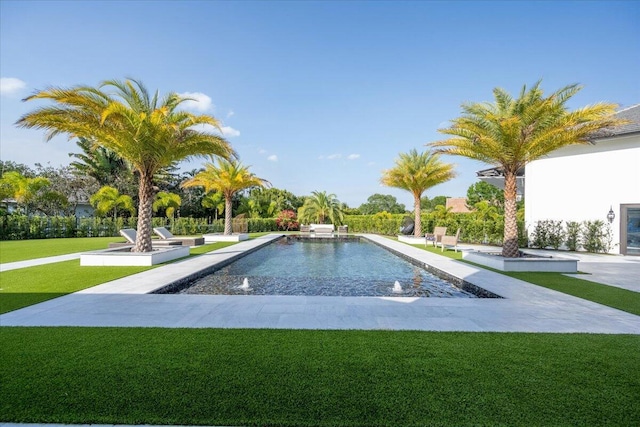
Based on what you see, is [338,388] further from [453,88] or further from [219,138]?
[453,88]

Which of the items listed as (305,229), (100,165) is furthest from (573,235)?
(100,165)

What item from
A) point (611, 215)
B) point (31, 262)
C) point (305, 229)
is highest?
point (611, 215)

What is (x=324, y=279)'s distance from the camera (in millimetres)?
9258

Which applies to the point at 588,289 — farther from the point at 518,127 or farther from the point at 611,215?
the point at 611,215

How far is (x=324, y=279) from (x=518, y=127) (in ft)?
24.5

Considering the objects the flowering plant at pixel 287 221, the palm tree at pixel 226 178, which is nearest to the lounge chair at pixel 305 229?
the flowering plant at pixel 287 221

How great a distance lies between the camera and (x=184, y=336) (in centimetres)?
438

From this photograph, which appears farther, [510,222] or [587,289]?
[510,222]

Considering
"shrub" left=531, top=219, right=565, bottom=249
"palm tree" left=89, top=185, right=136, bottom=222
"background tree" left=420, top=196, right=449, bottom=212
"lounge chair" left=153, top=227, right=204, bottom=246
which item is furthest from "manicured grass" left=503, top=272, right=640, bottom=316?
"background tree" left=420, top=196, right=449, bottom=212

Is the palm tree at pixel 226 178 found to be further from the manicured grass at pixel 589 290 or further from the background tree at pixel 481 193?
the background tree at pixel 481 193

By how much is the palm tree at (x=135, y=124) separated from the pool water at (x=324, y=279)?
4.15m

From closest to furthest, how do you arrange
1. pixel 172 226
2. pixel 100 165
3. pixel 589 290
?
pixel 589 290, pixel 172 226, pixel 100 165

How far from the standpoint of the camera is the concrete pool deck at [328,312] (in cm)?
495

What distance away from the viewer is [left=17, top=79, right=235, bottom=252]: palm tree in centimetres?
980
